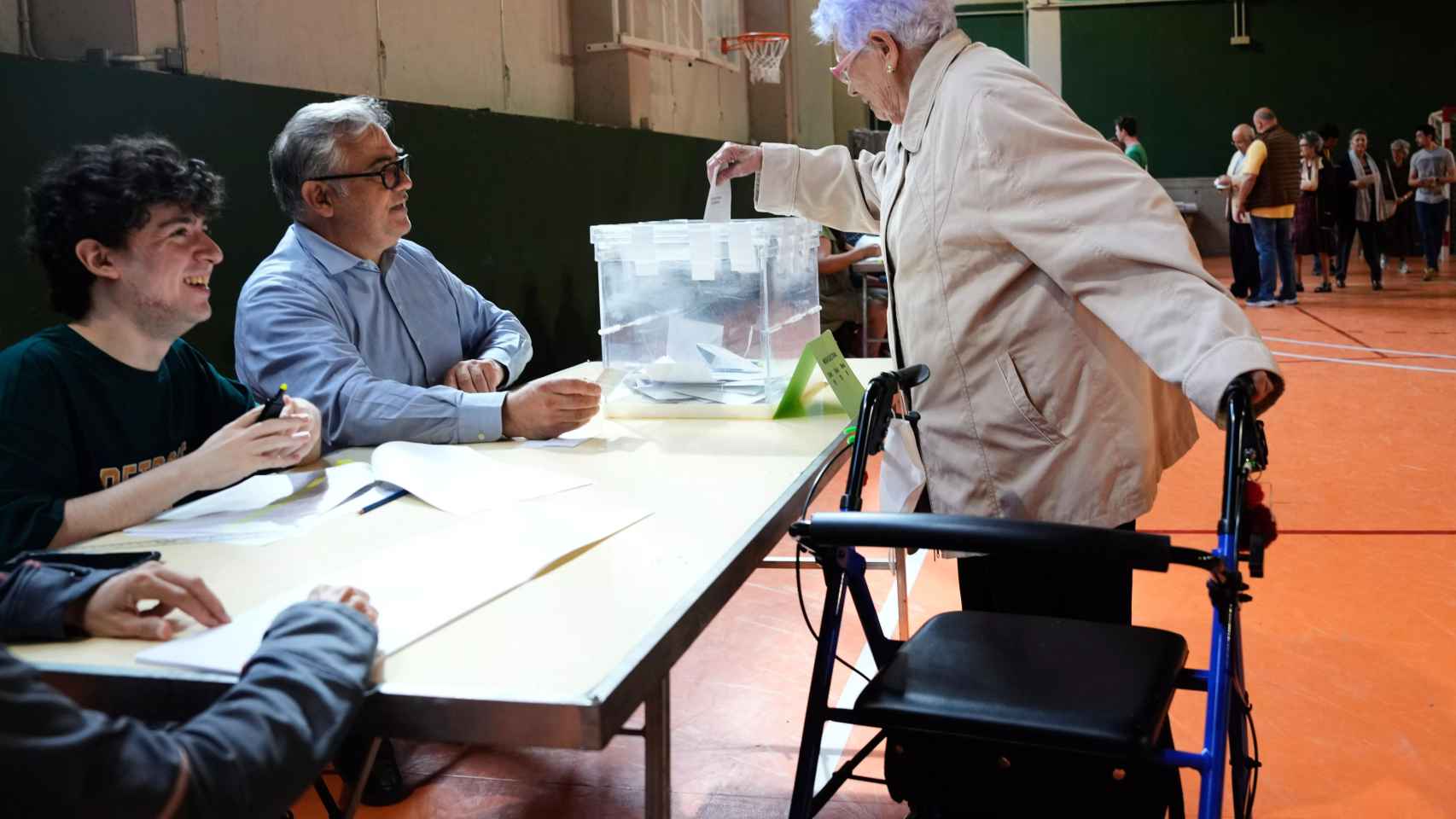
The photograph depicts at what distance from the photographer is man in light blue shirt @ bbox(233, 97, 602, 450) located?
241cm

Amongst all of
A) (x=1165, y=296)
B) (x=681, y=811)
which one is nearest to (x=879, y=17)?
(x=1165, y=296)

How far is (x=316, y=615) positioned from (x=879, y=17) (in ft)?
4.90

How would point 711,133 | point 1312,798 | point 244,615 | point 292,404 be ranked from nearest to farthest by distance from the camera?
point 244,615 → point 292,404 → point 1312,798 → point 711,133

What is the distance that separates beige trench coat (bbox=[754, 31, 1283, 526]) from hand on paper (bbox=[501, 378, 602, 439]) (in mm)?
629

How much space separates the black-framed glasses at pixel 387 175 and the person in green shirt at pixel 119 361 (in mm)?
549

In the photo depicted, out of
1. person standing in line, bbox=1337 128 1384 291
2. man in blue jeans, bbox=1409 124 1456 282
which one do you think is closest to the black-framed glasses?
person standing in line, bbox=1337 128 1384 291

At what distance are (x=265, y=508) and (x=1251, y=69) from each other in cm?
1951

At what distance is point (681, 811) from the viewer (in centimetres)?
264

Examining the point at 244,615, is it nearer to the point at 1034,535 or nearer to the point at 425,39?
the point at 1034,535

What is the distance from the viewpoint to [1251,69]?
1867 centimetres

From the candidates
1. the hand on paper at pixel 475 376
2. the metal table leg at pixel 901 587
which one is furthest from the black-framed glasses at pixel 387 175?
the metal table leg at pixel 901 587

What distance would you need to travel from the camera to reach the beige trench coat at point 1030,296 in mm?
1867

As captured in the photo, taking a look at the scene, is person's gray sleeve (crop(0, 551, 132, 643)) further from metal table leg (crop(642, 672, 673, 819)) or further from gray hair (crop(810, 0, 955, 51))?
gray hair (crop(810, 0, 955, 51))

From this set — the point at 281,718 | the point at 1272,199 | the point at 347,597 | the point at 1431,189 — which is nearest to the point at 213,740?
the point at 281,718
